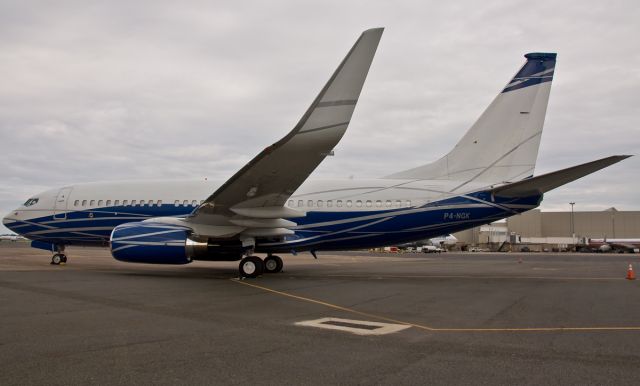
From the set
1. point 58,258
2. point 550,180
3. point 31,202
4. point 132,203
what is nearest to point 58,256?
point 58,258

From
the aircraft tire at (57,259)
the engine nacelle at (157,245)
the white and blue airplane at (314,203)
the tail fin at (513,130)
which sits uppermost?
the tail fin at (513,130)

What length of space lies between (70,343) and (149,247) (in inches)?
374

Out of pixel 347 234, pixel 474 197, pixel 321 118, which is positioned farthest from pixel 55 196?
pixel 474 197

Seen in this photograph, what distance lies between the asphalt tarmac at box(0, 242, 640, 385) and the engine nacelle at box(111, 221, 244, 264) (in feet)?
9.04

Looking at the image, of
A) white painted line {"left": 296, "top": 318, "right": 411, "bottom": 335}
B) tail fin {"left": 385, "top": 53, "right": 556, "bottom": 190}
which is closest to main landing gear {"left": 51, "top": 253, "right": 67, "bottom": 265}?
tail fin {"left": 385, "top": 53, "right": 556, "bottom": 190}

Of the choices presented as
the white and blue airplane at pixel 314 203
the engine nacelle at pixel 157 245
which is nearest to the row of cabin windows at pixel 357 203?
the white and blue airplane at pixel 314 203

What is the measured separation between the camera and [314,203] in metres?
18.0

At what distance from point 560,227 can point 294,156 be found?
326ft

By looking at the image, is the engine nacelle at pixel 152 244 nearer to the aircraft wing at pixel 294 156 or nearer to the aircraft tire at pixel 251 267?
the aircraft wing at pixel 294 156

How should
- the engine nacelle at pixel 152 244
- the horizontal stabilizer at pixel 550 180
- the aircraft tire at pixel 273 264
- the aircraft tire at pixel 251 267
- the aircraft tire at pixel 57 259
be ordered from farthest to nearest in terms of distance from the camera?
1. the aircraft tire at pixel 57 259
2. the aircraft tire at pixel 273 264
3. the aircraft tire at pixel 251 267
4. the engine nacelle at pixel 152 244
5. the horizontal stabilizer at pixel 550 180

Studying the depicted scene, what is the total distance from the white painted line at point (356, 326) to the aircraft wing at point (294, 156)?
170 inches

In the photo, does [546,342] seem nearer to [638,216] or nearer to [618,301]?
[618,301]

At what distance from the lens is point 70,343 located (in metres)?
6.06

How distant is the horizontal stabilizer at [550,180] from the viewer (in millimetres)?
12648
